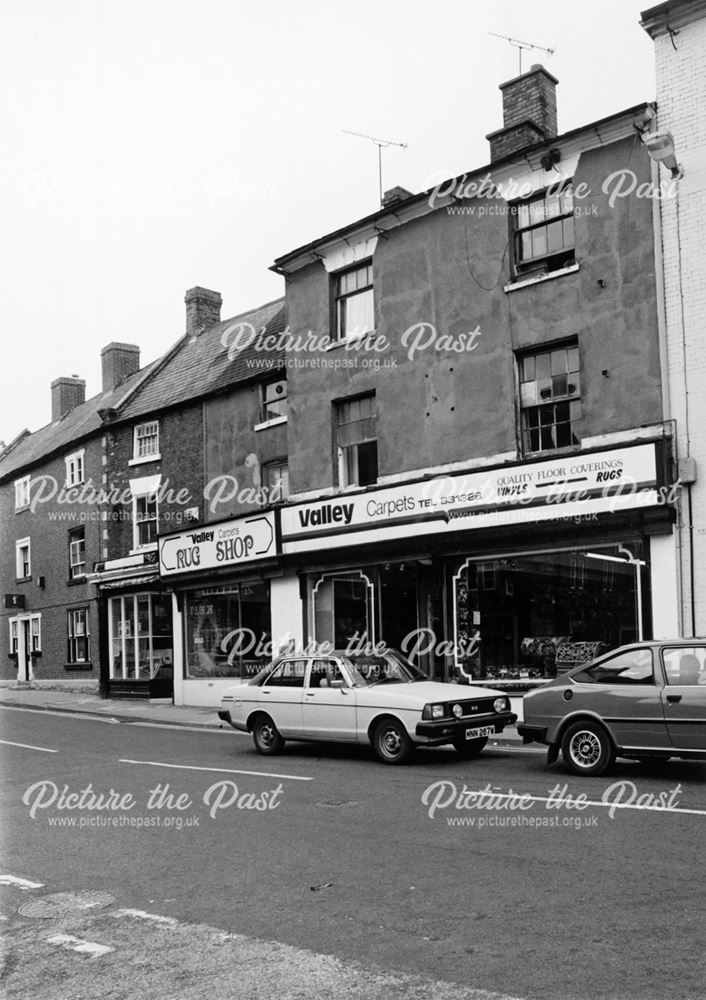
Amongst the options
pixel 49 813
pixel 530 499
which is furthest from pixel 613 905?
pixel 530 499

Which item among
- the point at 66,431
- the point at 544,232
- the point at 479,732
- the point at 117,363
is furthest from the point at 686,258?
the point at 66,431

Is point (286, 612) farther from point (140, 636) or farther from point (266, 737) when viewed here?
point (140, 636)

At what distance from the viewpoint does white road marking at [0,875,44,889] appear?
24.1 ft

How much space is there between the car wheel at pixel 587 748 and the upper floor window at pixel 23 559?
28999 millimetres

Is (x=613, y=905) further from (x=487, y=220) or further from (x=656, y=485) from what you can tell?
(x=487, y=220)

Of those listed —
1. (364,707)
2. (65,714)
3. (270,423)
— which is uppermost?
(270,423)

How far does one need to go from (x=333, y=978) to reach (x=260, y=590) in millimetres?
18312

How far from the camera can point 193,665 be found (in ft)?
82.9

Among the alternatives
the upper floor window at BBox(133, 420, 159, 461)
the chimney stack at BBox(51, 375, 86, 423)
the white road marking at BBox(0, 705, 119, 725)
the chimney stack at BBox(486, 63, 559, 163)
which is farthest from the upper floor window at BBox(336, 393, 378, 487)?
the chimney stack at BBox(51, 375, 86, 423)

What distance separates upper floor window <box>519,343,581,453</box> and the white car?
540 centimetres

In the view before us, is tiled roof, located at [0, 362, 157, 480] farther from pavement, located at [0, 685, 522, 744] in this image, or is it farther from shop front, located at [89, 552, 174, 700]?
pavement, located at [0, 685, 522, 744]

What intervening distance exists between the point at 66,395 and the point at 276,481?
20634 millimetres

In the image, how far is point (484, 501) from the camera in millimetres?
17938

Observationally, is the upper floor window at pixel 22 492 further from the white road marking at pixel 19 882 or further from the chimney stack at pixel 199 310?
the white road marking at pixel 19 882
